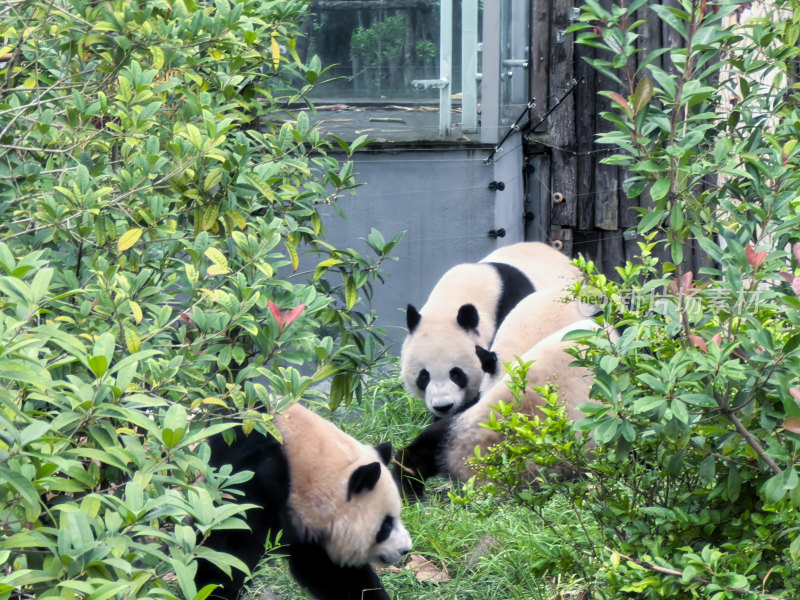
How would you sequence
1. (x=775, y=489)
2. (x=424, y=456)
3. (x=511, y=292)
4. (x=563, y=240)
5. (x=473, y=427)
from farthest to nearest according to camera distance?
(x=563, y=240), (x=511, y=292), (x=424, y=456), (x=473, y=427), (x=775, y=489)

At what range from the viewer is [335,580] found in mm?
3055

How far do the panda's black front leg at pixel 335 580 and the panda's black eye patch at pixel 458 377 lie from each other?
1850 millimetres

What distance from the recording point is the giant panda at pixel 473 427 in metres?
3.93

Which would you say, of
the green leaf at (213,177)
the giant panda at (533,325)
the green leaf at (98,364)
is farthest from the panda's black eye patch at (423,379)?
the green leaf at (98,364)

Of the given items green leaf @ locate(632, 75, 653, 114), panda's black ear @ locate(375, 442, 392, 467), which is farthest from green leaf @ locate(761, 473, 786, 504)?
panda's black ear @ locate(375, 442, 392, 467)

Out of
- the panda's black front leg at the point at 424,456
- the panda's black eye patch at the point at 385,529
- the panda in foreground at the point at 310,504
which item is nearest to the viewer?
the panda in foreground at the point at 310,504

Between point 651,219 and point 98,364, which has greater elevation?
point 651,219

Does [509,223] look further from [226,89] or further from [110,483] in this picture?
[110,483]

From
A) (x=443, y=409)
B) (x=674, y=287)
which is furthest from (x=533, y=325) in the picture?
(x=674, y=287)

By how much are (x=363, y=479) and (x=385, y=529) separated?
23cm

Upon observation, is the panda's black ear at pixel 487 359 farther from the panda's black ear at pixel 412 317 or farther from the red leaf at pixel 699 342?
the red leaf at pixel 699 342

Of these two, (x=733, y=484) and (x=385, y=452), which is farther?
(x=385, y=452)

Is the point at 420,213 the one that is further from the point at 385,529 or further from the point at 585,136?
the point at 385,529

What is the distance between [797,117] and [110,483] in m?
1.86
